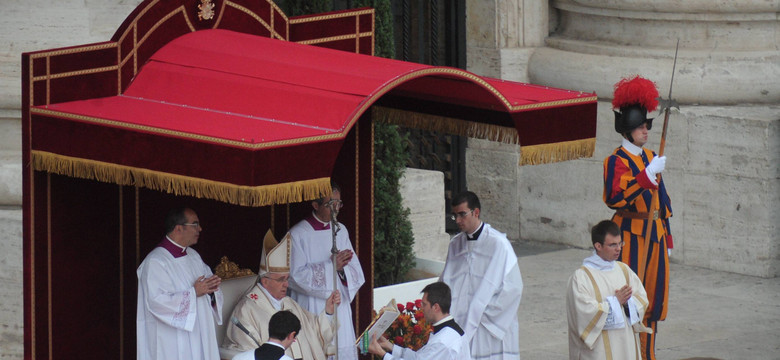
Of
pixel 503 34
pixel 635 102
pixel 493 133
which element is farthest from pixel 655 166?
pixel 503 34

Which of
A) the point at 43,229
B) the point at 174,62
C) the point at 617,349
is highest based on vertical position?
the point at 174,62

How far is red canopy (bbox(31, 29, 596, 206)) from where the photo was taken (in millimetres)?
7922

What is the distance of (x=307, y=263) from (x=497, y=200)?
5473mm

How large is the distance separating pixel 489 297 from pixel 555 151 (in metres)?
0.99

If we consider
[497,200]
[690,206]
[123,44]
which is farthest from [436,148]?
[123,44]

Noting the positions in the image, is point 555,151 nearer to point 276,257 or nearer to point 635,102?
point 635,102

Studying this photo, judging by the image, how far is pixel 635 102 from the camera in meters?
10.6

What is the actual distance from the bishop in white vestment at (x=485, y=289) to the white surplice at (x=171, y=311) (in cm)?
159

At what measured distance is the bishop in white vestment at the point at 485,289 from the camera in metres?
9.46

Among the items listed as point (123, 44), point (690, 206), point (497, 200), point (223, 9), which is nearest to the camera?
point (123, 44)

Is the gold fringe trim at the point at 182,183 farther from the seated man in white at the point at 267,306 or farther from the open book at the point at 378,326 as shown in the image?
the seated man in white at the point at 267,306

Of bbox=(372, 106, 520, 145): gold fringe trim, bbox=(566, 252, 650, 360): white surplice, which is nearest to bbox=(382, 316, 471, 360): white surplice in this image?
bbox=(566, 252, 650, 360): white surplice

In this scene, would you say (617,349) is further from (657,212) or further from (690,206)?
(690,206)

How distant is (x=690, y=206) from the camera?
13.6 meters
